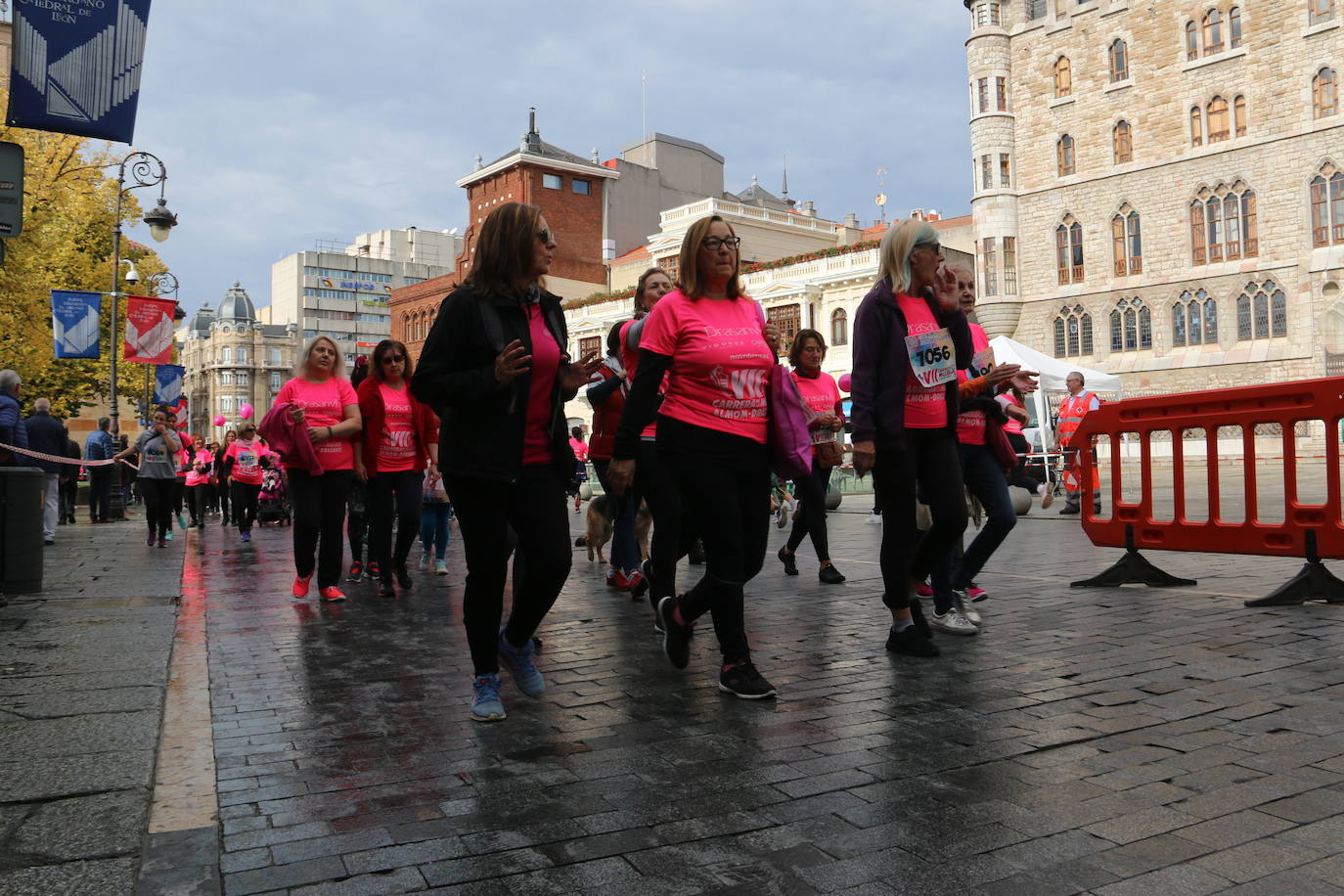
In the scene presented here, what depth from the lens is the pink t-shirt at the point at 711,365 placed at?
13.9 ft

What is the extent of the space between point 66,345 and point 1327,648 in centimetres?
1861

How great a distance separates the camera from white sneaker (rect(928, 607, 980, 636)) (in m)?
5.48

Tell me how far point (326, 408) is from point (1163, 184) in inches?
1672

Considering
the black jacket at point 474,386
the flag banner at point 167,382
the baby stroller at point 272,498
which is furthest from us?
the flag banner at point 167,382

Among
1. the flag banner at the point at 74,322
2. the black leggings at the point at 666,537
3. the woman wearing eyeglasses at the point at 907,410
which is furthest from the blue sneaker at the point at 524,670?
the flag banner at the point at 74,322

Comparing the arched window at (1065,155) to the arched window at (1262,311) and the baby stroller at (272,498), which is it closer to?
the arched window at (1262,311)

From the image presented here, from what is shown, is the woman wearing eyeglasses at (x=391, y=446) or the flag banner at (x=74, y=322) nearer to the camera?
the woman wearing eyeglasses at (x=391, y=446)

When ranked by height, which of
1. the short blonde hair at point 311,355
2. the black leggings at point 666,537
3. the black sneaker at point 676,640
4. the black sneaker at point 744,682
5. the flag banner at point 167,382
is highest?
the flag banner at point 167,382

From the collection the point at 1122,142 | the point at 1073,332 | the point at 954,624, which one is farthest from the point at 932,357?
the point at 1122,142

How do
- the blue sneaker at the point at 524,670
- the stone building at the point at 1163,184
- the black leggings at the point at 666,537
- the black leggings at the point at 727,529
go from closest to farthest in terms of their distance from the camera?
1. the black leggings at the point at 727,529
2. the blue sneaker at the point at 524,670
3. the black leggings at the point at 666,537
4. the stone building at the point at 1163,184

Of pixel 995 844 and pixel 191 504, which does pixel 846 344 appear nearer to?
pixel 191 504

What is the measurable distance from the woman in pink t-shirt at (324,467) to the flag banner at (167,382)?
21.8 m

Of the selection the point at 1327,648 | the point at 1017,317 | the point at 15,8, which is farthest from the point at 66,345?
the point at 1017,317

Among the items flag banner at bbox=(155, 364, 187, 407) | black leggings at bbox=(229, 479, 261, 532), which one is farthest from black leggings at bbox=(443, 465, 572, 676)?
flag banner at bbox=(155, 364, 187, 407)
